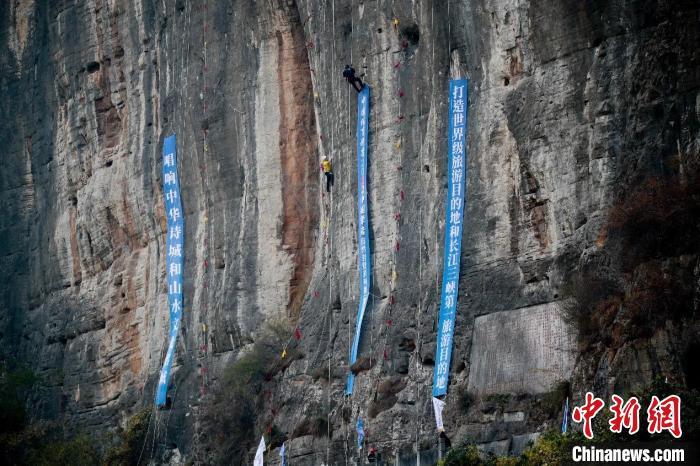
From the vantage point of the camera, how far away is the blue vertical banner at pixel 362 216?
35844 millimetres

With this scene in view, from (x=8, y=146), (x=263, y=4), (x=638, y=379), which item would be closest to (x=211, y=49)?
(x=263, y=4)

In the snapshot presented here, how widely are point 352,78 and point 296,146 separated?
420 cm

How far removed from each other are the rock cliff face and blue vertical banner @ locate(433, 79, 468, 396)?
21 cm

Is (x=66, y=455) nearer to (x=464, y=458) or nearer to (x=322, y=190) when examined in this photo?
(x=322, y=190)

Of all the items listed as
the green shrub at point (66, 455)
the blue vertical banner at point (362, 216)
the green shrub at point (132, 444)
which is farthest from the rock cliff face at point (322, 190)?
the green shrub at point (66, 455)

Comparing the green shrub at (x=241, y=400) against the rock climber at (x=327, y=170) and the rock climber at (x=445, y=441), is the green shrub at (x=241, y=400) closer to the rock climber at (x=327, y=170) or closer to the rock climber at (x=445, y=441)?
the rock climber at (x=327, y=170)

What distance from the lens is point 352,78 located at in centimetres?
3669

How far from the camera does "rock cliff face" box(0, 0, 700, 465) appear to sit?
31.5 meters

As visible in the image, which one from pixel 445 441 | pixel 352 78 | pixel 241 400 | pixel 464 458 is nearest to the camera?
pixel 464 458

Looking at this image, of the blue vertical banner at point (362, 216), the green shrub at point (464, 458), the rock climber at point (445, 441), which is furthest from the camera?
the blue vertical banner at point (362, 216)

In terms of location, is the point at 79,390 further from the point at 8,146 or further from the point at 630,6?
the point at 630,6

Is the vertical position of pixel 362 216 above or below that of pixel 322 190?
below

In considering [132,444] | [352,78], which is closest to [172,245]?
[132,444]

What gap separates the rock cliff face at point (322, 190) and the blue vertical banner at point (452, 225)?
0.69 feet
